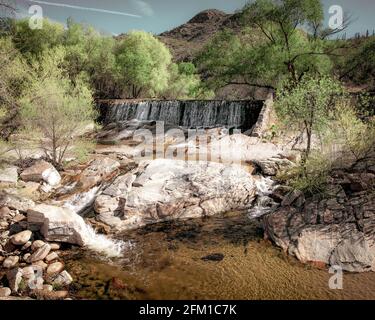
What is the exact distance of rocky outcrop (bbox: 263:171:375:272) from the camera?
8180mm

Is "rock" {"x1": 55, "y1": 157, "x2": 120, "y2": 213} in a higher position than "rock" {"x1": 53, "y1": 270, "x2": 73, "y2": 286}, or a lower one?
higher

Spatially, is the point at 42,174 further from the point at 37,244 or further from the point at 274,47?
the point at 274,47

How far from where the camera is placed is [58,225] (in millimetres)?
9406

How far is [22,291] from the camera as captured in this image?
7.15m

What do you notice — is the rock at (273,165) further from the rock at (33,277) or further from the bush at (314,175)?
the rock at (33,277)

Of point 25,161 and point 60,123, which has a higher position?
point 60,123

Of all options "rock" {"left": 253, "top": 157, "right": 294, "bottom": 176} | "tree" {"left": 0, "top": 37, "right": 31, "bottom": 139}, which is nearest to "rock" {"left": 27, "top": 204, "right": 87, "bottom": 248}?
"tree" {"left": 0, "top": 37, "right": 31, "bottom": 139}

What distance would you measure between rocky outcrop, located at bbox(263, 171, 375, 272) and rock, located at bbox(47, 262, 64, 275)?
624 cm

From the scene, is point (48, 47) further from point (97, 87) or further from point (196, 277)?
point (196, 277)

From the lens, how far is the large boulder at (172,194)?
11242 millimetres

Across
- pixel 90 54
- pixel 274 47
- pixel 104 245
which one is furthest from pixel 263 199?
pixel 90 54

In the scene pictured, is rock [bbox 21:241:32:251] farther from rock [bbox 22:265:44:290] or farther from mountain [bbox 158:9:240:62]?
mountain [bbox 158:9:240:62]

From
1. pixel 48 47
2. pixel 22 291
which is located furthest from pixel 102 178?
pixel 48 47
